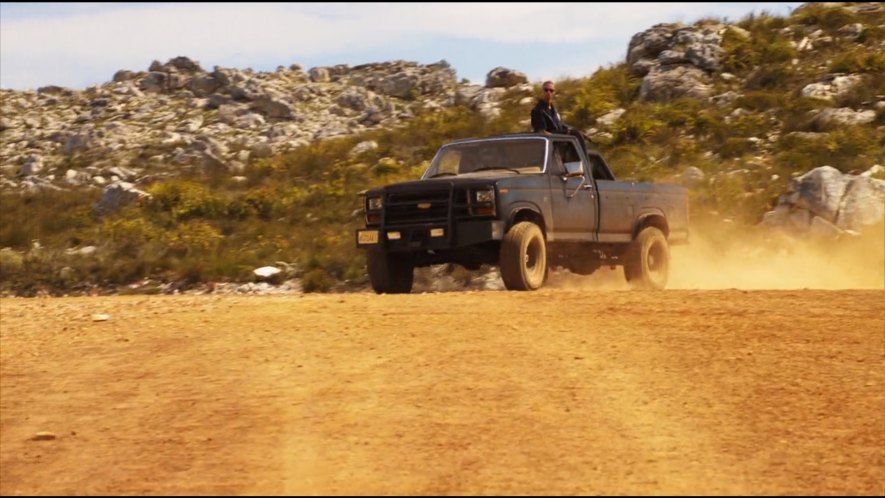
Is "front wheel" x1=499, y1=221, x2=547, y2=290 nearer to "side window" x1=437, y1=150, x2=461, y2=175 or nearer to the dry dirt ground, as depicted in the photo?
the dry dirt ground

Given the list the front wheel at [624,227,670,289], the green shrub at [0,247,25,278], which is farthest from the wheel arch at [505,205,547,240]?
the green shrub at [0,247,25,278]

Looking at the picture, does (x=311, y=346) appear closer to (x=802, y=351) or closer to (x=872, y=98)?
(x=802, y=351)

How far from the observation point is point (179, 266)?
966 inches

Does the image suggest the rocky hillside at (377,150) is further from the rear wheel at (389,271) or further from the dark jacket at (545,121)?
the rear wheel at (389,271)

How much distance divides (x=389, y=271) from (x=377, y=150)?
68.2 ft

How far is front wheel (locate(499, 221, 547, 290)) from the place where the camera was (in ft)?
47.6

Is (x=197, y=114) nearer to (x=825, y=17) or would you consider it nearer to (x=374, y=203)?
(x=825, y=17)

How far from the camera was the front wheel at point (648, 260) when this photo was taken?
57.2 feet

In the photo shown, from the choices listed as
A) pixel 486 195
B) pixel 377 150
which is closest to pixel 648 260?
pixel 486 195

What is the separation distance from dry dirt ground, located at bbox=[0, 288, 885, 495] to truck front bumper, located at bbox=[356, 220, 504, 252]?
3.98 feet

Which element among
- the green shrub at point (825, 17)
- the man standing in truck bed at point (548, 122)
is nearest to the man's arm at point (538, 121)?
the man standing in truck bed at point (548, 122)

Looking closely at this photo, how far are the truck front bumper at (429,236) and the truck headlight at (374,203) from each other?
10.7 inches

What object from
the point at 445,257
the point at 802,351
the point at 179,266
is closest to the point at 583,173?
the point at 445,257

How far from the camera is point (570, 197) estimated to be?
15.9 m
